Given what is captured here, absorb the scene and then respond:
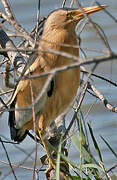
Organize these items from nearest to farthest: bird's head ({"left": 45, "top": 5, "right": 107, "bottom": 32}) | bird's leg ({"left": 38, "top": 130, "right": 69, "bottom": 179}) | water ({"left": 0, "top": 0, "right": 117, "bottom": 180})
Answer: bird's head ({"left": 45, "top": 5, "right": 107, "bottom": 32}) → bird's leg ({"left": 38, "top": 130, "right": 69, "bottom": 179}) → water ({"left": 0, "top": 0, "right": 117, "bottom": 180})

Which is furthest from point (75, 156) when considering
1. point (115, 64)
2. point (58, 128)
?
point (58, 128)

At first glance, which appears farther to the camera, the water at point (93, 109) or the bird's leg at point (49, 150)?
the water at point (93, 109)

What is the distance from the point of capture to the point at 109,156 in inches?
233

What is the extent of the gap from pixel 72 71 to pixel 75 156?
2382 millimetres

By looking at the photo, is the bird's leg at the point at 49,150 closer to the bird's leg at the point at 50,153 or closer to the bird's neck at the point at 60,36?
the bird's leg at the point at 50,153

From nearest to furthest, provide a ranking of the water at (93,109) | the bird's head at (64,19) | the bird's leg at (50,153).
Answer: the bird's head at (64,19) < the bird's leg at (50,153) < the water at (93,109)

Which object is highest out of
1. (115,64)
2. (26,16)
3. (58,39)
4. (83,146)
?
(26,16)

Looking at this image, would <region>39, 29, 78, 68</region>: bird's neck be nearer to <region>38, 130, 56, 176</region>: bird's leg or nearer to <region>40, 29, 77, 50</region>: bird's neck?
<region>40, 29, 77, 50</region>: bird's neck

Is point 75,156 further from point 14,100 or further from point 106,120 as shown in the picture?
point 14,100

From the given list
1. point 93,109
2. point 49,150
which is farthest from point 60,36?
point 93,109

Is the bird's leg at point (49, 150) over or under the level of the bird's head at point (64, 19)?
under

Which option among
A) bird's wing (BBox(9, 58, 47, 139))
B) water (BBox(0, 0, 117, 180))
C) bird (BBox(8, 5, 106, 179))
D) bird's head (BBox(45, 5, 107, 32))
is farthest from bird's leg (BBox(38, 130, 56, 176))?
water (BBox(0, 0, 117, 180))

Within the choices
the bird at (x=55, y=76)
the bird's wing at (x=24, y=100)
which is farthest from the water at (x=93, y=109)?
the bird at (x=55, y=76)

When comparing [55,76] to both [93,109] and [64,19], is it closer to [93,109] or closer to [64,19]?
[64,19]
